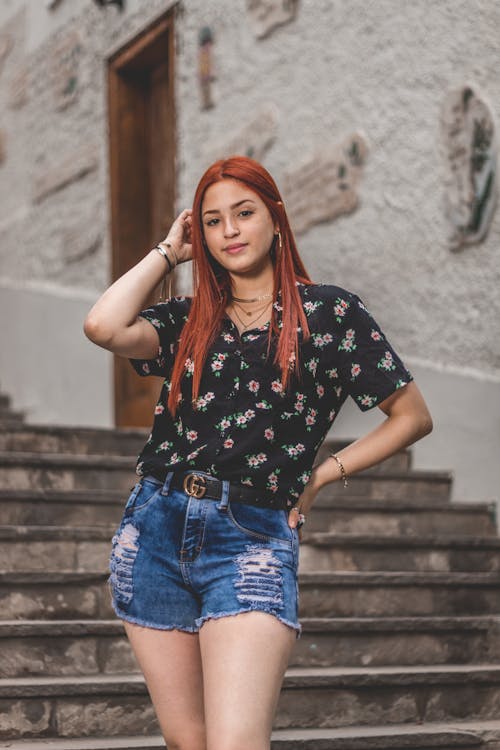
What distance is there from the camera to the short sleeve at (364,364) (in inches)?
94.7

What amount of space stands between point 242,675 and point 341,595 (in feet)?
6.17

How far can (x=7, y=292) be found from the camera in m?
9.36

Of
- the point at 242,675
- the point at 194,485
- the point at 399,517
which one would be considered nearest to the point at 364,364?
the point at 194,485

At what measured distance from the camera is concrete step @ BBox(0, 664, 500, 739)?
338 centimetres

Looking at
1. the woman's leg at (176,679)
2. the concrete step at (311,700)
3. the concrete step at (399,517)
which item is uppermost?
the concrete step at (399,517)

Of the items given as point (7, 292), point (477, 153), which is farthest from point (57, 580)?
point (7, 292)

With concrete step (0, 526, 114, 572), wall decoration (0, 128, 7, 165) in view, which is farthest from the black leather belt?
wall decoration (0, 128, 7, 165)

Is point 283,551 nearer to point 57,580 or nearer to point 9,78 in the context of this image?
point 57,580

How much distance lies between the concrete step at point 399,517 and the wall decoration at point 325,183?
1555 mm

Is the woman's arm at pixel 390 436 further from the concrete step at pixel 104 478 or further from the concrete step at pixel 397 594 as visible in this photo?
the concrete step at pixel 104 478

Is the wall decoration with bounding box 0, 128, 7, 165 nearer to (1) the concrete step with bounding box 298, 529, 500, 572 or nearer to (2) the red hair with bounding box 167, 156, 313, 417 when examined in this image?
(1) the concrete step with bounding box 298, 529, 500, 572

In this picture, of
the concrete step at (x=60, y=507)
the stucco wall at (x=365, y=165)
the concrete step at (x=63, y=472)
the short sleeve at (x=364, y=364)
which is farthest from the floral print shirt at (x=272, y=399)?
the stucco wall at (x=365, y=165)

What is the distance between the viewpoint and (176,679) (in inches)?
91.2

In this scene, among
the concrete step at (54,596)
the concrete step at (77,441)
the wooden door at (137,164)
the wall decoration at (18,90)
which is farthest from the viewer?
the wall decoration at (18,90)
